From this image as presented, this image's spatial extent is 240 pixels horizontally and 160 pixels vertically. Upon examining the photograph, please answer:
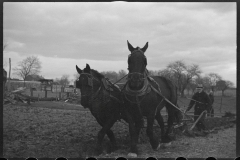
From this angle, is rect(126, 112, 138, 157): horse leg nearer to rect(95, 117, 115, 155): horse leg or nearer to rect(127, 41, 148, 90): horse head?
rect(95, 117, 115, 155): horse leg

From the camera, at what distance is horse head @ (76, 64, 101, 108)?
505 cm

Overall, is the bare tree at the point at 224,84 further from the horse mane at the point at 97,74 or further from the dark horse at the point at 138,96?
the horse mane at the point at 97,74

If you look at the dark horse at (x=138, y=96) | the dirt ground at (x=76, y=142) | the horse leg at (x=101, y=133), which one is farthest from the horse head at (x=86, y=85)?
the dirt ground at (x=76, y=142)

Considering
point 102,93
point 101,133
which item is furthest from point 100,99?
point 101,133

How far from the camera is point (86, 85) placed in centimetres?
509

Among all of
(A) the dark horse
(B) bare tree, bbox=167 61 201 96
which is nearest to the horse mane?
(A) the dark horse

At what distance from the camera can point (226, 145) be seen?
6496 millimetres

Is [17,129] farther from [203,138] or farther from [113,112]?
[203,138]

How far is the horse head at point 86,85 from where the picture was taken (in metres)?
5.05

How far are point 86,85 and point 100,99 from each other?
0.51 meters

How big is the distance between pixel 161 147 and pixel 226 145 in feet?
5.81

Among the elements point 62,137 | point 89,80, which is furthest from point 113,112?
point 62,137

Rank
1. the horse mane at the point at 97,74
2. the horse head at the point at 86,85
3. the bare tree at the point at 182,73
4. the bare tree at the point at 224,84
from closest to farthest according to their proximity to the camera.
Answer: the horse head at the point at 86,85 → the horse mane at the point at 97,74 → the bare tree at the point at 224,84 → the bare tree at the point at 182,73

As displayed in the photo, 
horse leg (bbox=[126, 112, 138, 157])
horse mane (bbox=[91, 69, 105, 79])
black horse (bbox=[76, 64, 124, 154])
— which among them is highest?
horse mane (bbox=[91, 69, 105, 79])
